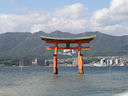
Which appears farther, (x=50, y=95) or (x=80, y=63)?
(x=80, y=63)

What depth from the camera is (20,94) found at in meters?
27.2

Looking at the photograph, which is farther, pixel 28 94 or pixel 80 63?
pixel 80 63

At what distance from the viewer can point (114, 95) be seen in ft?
83.0

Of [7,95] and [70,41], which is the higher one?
[70,41]

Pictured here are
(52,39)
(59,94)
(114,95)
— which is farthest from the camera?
(52,39)

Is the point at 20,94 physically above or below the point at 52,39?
below

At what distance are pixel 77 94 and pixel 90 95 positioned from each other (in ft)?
4.90

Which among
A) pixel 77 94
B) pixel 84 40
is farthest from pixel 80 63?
pixel 77 94

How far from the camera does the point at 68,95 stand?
85.6 ft

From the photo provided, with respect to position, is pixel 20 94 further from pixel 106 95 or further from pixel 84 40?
pixel 84 40

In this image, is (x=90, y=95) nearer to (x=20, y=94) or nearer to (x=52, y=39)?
(x=20, y=94)

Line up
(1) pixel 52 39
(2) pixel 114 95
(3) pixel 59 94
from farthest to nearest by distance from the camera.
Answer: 1. (1) pixel 52 39
2. (3) pixel 59 94
3. (2) pixel 114 95

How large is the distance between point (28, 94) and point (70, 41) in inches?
1358

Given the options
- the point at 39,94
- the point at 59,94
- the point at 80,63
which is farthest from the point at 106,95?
the point at 80,63
